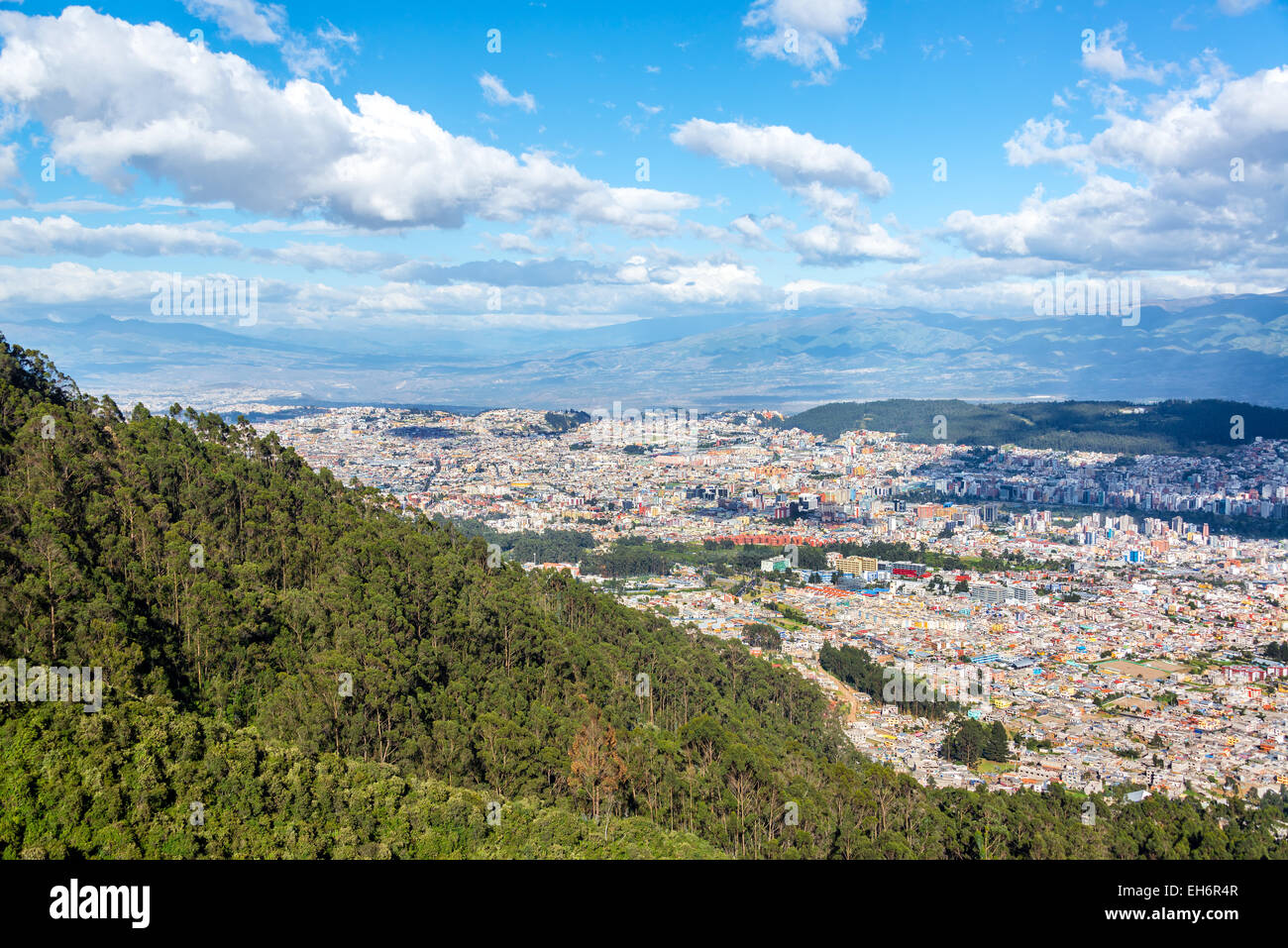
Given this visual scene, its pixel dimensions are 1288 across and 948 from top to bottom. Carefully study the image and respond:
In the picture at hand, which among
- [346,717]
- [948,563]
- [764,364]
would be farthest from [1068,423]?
[764,364]

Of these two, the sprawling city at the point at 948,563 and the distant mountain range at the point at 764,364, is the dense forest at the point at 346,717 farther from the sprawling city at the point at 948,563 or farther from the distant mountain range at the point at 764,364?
the distant mountain range at the point at 764,364

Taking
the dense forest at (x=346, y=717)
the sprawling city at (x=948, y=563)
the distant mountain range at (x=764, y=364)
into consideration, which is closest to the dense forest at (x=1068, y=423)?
the sprawling city at (x=948, y=563)

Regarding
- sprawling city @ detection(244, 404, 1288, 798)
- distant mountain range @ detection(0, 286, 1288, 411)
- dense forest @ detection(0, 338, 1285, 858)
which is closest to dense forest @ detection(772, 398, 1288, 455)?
sprawling city @ detection(244, 404, 1288, 798)

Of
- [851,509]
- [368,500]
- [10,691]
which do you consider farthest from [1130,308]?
[10,691]

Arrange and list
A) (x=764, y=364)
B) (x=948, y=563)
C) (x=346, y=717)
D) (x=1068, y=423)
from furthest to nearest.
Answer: (x=764, y=364), (x=1068, y=423), (x=948, y=563), (x=346, y=717)

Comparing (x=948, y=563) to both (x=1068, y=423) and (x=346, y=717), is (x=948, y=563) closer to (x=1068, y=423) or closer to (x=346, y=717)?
(x=346, y=717)

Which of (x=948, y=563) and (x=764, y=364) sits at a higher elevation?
(x=764, y=364)

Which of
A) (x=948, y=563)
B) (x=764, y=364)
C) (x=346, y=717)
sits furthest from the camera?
(x=764, y=364)

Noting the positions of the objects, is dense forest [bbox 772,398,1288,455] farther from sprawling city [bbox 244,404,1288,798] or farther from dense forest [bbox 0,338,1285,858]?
dense forest [bbox 0,338,1285,858]
